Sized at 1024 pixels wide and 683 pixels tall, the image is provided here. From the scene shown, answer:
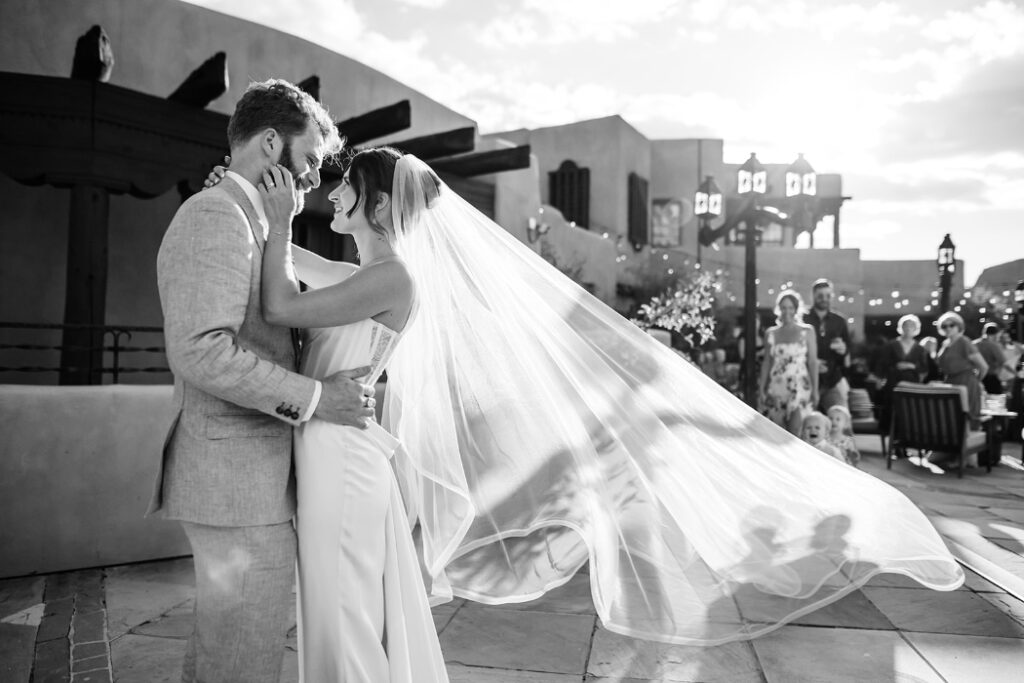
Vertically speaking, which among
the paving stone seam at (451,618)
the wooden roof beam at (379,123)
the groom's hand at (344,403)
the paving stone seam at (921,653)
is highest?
the wooden roof beam at (379,123)

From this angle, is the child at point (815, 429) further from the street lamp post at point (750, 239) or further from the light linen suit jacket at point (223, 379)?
the light linen suit jacket at point (223, 379)

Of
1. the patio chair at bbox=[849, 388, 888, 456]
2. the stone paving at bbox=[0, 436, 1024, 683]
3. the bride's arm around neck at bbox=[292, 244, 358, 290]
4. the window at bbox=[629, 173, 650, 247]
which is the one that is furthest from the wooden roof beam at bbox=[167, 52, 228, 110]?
the window at bbox=[629, 173, 650, 247]

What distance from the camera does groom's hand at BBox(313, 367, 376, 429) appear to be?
6.72 ft

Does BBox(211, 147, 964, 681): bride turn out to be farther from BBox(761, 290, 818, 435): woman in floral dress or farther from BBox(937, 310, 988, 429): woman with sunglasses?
BBox(937, 310, 988, 429): woman with sunglasses

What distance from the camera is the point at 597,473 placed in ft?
11.0

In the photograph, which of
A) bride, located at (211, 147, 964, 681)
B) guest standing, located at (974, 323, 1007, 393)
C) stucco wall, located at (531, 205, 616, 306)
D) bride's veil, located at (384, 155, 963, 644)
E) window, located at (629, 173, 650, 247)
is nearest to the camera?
bride, located at (211, 147, 964, 681)

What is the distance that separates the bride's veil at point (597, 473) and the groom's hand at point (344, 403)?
0.67 metres

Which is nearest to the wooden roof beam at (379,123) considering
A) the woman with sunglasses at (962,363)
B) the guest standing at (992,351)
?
the woman with sunglasses at (962,363)

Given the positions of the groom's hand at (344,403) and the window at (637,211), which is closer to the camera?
the groom's hand at (344,403)

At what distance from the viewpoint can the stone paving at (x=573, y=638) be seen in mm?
3369

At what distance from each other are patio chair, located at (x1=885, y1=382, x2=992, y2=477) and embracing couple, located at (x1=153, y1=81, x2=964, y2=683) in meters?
5.71

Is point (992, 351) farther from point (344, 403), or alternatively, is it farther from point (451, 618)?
point (344, 403)

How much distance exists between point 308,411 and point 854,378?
19.2 m

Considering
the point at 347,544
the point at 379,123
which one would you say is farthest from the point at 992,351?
the point at 347,544
